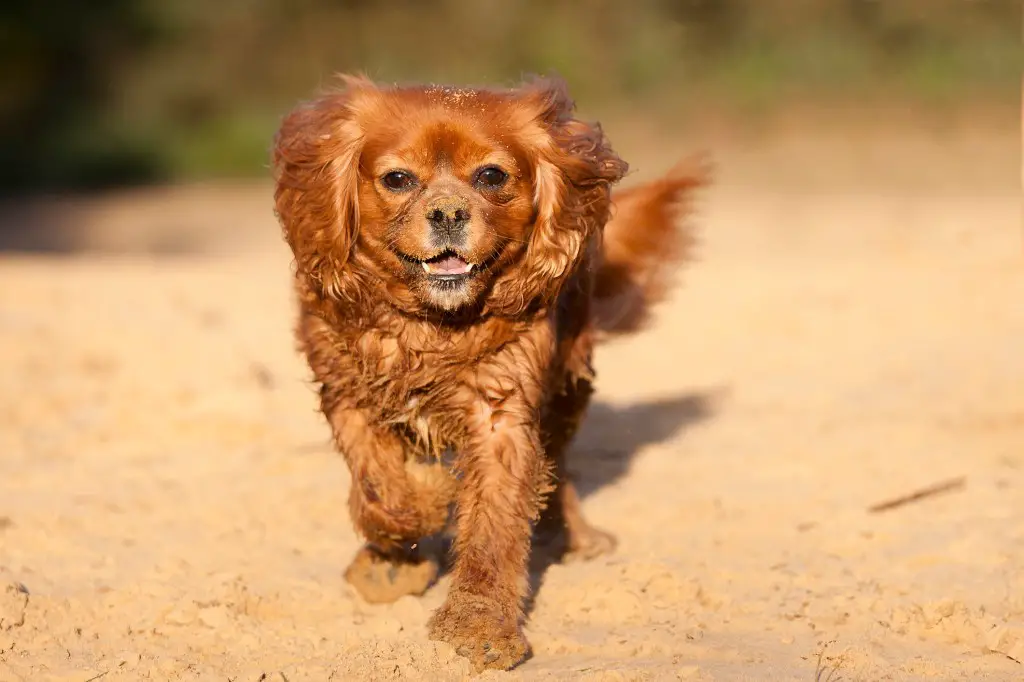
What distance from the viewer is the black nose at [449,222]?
3.84 metres

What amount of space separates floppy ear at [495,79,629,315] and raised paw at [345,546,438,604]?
94 centimetres

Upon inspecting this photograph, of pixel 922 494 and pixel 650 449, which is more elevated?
pixel 922 494

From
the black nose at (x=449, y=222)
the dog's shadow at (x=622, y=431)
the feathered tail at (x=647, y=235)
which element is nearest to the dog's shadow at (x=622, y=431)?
the dog's shadow at (x=622, y=431)

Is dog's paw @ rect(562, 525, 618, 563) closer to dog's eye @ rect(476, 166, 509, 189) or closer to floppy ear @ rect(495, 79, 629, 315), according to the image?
floppy ear @ rect(495, 79, 629, 315)

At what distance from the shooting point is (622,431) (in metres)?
6.66

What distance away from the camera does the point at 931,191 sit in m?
14.8

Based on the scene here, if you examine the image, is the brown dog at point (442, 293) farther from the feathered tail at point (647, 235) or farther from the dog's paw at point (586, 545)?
the feathered tail at point (647, 235)

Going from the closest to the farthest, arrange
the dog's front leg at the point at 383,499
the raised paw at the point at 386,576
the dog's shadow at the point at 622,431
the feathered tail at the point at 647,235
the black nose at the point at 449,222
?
the black nose at the point at 449,222, the dog's front leg at the point at 383,499, the raised paw at the point at 386,576, the feathered tail at the point at 647,235, the dog's shadow at the point at 622,431

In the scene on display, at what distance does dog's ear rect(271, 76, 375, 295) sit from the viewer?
4090 millimetres

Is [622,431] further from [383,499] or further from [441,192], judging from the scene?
[441,192]

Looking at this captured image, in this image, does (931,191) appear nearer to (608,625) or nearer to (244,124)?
(244,124)

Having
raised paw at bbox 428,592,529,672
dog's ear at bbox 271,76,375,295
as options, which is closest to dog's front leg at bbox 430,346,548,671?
raised paw at bbox 428,592,529,672

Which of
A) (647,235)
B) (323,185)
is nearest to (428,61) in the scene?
(647,235)

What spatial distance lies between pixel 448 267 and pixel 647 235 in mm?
1697
